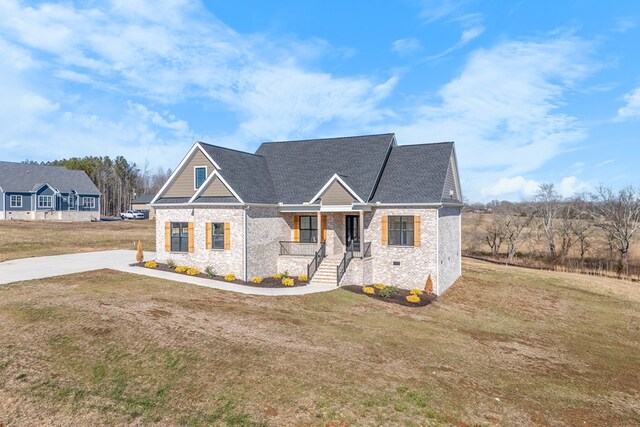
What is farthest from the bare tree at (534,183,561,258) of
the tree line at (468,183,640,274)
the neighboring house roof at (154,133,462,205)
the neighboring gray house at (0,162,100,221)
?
the neighboring gray house at (0,162,100,221)

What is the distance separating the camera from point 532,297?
940 inches

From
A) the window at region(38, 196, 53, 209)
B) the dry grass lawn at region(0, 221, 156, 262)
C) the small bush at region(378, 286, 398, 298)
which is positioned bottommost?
the small bush at region(378, 286, 398, 298)

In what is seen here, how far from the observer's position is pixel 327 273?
74.6 ft

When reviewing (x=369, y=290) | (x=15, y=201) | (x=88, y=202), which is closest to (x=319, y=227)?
(x=369, y=290)

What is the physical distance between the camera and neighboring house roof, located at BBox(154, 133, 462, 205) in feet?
77.0

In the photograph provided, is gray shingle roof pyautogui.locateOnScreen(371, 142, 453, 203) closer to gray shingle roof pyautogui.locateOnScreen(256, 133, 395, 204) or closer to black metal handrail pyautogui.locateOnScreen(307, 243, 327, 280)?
gray shingle roof pyautogui.locateOnScreen(256, 133, 395, 204)

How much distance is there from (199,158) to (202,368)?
16272 mm

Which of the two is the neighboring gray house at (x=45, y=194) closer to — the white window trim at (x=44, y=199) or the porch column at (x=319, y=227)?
the white window trim at (x=44, y=199)

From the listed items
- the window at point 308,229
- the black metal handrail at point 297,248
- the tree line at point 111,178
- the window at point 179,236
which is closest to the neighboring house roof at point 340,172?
the window at point 179,236

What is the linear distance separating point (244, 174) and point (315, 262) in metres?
7.04

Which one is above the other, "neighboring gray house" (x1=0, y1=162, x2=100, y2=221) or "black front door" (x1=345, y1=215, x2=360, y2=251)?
"neighboring gray house" (x1=0, y1=162, x2=100, y2=221)

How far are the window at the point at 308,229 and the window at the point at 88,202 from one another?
56.3 metres

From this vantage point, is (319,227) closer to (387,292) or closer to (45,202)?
(387,292)

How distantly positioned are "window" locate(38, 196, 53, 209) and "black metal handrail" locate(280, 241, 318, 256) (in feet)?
176
